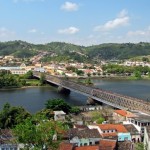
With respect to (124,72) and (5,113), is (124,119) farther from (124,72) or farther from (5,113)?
(124,72)

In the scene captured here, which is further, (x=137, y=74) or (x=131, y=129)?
(x=137, y=74)

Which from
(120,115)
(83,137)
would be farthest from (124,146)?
(120,115)

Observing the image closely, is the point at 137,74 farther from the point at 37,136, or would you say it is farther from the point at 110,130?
the point at 37,136

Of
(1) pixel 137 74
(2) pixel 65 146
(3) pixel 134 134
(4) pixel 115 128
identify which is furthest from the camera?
(1) pixel 137 74

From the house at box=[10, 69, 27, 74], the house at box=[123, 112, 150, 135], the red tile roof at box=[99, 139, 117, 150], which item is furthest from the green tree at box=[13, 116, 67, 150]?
the house at box=[10, 69, 27, 74]

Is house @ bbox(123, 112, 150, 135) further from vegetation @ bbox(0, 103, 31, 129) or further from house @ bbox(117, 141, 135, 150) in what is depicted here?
vegetation @ bbox(0, 103, 31, 129)

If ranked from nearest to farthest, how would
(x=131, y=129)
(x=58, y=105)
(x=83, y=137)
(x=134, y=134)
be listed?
(x=83, y=137)
(x=134, y=134)
(x=131, y=129)
(x=58, y=105)

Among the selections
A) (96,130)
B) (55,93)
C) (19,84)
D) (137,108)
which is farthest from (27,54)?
(96,130)
